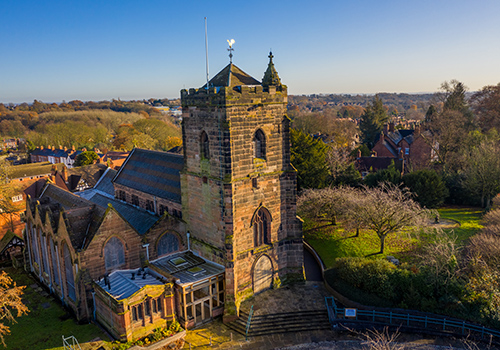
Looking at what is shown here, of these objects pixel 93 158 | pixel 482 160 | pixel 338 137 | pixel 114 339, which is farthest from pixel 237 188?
pixel 93 158

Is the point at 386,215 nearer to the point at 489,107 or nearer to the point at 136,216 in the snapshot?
the point at 136,216

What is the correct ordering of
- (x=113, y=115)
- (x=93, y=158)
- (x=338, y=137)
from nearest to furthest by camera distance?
(x=338, y=137) < (x=93, y=158) < (x=113, y=115)

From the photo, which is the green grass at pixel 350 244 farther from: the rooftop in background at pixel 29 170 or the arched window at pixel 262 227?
the rooftop in background at pixel 29 170

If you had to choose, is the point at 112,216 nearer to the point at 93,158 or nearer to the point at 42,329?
the point at 42,329

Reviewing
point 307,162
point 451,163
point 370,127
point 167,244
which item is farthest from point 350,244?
point 370,127

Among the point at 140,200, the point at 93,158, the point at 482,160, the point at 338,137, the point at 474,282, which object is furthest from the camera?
the point at 93,158

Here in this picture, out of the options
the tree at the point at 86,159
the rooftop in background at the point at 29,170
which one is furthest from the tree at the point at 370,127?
the rooftop in background at the point at 29,170

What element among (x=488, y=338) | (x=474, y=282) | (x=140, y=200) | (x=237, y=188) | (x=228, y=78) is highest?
(x=228, y=78)

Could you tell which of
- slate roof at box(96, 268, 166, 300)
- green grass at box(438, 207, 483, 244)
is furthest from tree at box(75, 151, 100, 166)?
green grass at box(438, 207, 483, 244)
